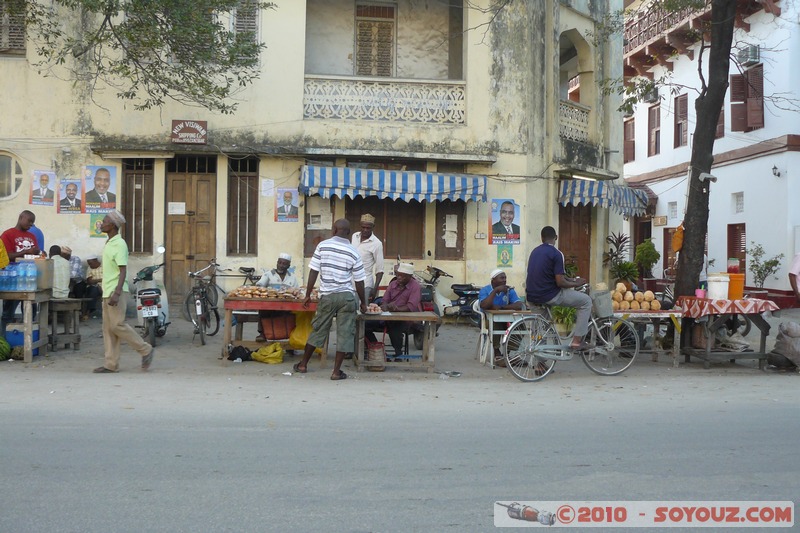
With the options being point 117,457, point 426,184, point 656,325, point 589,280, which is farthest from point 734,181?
point 117,457

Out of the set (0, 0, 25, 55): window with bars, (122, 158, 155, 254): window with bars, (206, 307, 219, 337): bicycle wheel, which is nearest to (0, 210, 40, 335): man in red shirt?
(206, 307, 219, 337): bicycle wheel

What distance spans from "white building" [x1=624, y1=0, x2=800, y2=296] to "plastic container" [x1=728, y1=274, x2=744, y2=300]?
28.6ft

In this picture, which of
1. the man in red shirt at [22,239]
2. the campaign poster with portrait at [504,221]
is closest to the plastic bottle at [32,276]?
the man in red shirt at [22,239]

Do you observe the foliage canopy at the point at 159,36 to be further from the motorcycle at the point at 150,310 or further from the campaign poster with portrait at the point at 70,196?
the motorcycle at the point at 150,310

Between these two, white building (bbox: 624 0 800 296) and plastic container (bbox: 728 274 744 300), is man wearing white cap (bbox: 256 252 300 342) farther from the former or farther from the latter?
white building (bbox: 624 0 800 296)

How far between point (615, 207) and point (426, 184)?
5155mm

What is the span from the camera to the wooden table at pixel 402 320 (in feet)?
33.8

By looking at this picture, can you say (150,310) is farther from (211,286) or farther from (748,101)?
(748,101)

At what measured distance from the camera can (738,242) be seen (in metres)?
24.9

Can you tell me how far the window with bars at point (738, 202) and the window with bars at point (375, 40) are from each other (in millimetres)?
12905

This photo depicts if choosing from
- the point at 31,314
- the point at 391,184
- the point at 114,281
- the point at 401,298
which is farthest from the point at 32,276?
the point at 391,184

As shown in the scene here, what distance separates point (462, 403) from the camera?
8578 mm

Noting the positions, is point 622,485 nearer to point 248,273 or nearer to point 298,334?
point 298,334

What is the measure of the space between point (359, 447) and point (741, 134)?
21562mm
